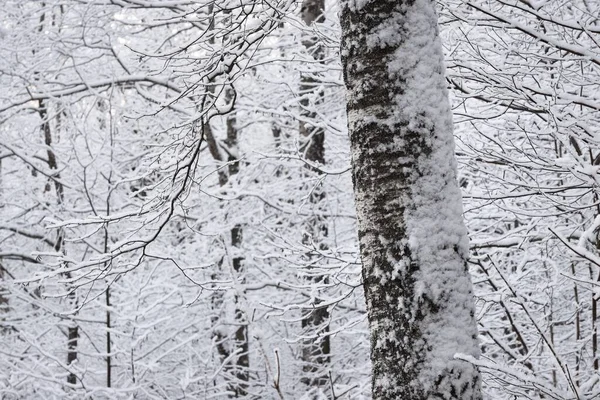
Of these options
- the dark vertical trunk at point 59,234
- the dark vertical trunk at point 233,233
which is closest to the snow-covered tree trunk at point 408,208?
the dark vertical trunk at point 59,234

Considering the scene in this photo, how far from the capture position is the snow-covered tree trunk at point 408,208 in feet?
4.67

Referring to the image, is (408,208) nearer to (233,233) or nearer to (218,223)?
(218,223)

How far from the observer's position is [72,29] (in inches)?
272

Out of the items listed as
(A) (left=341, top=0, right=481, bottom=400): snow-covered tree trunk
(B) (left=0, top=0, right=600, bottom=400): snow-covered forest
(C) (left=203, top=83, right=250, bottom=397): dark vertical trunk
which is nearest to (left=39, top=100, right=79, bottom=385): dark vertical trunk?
(B) (left=0, top=0, right=600, bottom=400): snow-covered forest

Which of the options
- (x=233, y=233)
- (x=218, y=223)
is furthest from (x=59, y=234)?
(x=233, y=233)

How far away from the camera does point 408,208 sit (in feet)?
4.88

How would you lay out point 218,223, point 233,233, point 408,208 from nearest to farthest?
point 408,208 < point 218,223 < point 233,233

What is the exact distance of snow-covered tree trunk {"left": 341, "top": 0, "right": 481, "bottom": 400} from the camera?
4.67 feet

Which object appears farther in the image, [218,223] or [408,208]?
[218,223]

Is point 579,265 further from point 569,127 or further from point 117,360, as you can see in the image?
point 117,360

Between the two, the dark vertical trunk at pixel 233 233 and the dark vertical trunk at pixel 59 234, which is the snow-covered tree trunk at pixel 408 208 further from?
the dark vertical trunk at pixel 233 233

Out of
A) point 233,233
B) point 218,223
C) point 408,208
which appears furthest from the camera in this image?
point 233,233

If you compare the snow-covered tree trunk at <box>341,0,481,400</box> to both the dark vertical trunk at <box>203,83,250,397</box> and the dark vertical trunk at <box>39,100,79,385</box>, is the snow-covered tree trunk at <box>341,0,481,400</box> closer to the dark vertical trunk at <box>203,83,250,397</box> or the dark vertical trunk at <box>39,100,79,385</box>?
the dark vertical trunk at <box>39,100,79,385</box>

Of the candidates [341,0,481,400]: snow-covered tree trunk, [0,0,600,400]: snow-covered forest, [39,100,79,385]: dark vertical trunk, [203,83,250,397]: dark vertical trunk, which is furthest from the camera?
[203,83,250,397]: dark vertical trunk
